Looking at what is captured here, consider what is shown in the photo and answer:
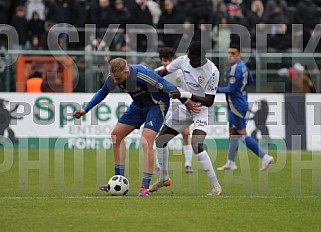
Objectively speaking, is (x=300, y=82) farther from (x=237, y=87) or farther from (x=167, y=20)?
(x=237, y=87)

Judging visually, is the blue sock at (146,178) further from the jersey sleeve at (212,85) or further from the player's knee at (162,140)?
the jersey sleeve at (212,85)

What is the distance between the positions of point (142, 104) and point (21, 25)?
1141 cm

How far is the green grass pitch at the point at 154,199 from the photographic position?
9828 mm

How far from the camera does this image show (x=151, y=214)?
1051 centimetres

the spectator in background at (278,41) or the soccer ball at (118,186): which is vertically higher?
the spectator in background at (278,41)

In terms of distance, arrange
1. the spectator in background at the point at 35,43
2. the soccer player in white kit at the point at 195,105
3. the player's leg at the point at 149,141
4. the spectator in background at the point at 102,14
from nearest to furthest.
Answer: the player's leg at the point at 149,141 < the soccer player in white kit at the point at 195,105 < the spectator in background at the point at 35,43 < the spectator in background at the point at 102,14

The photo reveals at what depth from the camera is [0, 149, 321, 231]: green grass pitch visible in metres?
9.83

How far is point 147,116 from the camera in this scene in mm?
12977

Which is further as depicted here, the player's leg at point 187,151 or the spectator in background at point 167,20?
the spectator in background at point 167,20

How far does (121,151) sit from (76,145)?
9.31 metres

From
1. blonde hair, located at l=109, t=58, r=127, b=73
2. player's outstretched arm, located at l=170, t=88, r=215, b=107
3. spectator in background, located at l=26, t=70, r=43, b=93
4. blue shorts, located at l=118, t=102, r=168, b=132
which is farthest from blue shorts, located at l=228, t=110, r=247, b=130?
blonde hair, located at l=109, t=58, r=127, b=73

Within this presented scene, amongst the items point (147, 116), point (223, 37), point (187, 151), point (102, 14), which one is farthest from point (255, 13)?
point (147, 116)

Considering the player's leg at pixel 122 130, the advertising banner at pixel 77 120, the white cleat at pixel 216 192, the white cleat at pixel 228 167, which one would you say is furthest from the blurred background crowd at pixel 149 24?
the white cleat at pixel 216 192

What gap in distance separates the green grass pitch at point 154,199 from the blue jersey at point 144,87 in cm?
148
